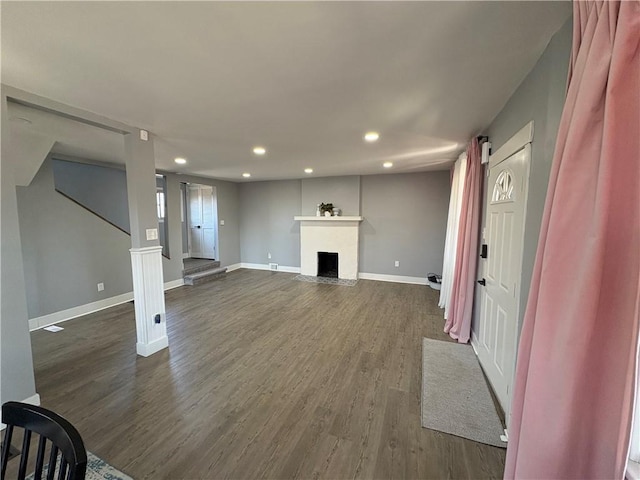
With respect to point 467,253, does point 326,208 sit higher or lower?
higher

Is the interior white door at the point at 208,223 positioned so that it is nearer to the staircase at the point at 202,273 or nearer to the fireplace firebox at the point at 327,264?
the staircase at the point at 202,273

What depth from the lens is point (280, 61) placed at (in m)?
1.54

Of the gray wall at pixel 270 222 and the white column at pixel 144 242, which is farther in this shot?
the gray wall at pixel 270 222

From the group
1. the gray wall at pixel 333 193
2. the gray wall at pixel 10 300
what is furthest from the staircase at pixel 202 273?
the gray wall at pixel 10 300

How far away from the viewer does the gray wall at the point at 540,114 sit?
1.31 m

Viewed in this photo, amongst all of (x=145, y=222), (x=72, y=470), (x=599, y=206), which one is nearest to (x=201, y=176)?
(x=145, y=222)

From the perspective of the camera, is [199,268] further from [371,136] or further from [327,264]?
[371,136]

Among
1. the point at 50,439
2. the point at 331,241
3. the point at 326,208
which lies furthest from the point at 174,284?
the point at 50,439

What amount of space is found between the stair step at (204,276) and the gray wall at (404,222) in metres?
3.44

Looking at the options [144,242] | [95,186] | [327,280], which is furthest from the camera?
[327,280]

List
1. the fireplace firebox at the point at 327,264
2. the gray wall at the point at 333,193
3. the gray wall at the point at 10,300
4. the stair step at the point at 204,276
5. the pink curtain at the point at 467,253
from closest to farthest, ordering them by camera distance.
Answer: the gray wall at the point at 10,300 < the pink curtain at the point at 467,253 < the stair step at the point at 204,276 < the gray wall at the point at 333,193 < the fireplace firebox at the point at 327,264

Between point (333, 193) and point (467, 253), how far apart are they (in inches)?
149

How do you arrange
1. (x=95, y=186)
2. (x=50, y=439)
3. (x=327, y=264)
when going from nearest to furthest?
(x=50, y=439) < (x=95, y=186) < (x=327, y=264)

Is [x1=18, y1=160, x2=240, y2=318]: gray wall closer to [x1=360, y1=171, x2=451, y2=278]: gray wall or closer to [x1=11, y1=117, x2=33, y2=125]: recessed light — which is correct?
[x1=11, y1=117, x2=33, y2=125]: recessed light
